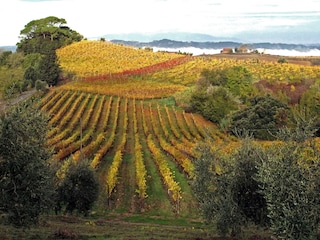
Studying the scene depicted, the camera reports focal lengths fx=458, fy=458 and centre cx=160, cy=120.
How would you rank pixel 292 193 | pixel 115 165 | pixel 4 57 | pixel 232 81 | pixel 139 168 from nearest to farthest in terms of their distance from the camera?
pixel 292 193 → pixel 115 165 → pixel 139 168 → pixel 232 81 → pixel 4 57

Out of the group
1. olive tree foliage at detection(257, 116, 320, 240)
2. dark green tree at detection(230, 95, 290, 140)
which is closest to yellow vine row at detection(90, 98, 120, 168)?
dark green tree at detection(230, 95, 290, 140)

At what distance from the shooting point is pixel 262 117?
63.5 meters

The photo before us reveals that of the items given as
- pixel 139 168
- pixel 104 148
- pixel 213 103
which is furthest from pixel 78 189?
pixel 213 103

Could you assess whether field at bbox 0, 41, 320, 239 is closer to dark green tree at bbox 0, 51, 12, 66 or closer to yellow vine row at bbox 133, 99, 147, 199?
yellow vine row at bbox 133, 99, 147, 199

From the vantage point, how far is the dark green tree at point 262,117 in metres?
62.2

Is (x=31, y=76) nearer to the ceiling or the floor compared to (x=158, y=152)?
nearer to the ceiling

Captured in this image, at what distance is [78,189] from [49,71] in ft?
207

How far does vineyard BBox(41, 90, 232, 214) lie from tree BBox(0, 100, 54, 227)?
964cm

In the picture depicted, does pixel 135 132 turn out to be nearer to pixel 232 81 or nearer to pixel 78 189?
pixel 78 189

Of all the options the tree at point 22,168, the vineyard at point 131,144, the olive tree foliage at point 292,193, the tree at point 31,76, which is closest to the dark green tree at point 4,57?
the tree at point 31,76

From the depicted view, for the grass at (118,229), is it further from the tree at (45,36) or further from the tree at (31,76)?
the tree at (45,36)

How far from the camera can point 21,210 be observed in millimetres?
19062

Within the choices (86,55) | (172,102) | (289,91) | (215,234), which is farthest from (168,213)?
(86,55)

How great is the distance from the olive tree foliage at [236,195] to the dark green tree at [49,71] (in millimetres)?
69560
